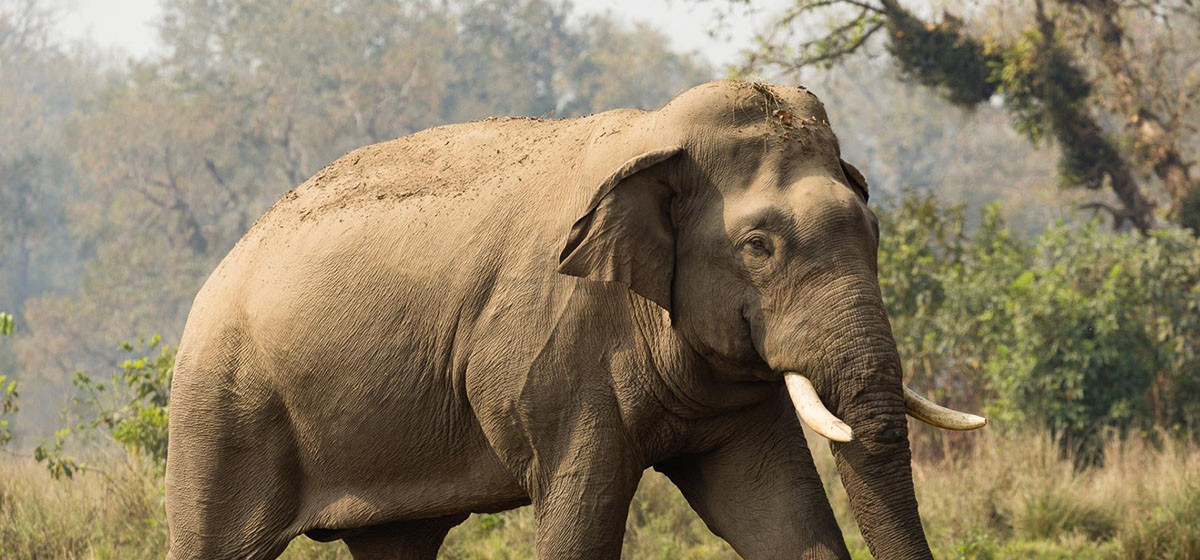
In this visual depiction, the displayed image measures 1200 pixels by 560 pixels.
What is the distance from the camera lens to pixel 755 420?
203 inches

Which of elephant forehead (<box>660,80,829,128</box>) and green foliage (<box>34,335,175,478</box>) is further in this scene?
green foliage (<box>34,335,175,478</box>)

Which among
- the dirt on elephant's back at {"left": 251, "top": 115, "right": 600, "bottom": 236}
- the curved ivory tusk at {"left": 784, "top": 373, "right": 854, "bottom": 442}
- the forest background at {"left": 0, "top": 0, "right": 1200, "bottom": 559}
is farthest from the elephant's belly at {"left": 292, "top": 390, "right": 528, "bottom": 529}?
the forest background at {"left": 0, "top": 0, "right": 1200, "bottom": 559}

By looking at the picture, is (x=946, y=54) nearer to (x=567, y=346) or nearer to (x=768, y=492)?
(x=768, y=492)

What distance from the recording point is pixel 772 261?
457 centimetres

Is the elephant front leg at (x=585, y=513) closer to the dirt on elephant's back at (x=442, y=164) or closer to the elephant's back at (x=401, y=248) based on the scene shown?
the elephant's back at (x=401, y=248)

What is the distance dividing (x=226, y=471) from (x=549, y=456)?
5.34 feet

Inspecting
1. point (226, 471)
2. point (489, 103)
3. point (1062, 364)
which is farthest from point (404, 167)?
point (489, 103)

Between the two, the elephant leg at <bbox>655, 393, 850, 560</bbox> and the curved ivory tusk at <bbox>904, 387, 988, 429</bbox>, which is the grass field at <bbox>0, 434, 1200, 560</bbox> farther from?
the curved ivory tusk at <bbox>904, 387, 988, 429</bbox>

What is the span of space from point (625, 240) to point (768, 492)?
1078mm

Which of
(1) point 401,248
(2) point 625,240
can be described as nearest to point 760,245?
(2) point 625,240

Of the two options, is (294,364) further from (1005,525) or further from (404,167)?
(1005,525)

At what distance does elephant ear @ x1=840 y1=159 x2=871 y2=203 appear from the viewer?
16.2 feet

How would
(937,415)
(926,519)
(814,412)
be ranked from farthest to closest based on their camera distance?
1. (926,519)
2. (937,415)
3. (814,412)

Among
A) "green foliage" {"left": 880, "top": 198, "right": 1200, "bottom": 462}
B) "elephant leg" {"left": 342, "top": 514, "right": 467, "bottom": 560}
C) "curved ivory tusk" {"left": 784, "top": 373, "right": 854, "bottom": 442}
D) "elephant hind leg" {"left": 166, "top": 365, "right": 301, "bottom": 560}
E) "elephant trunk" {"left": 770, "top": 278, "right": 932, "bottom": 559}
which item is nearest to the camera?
"curved ivory tusk" {"left": 784, "top": 373, "right": 854, "bottom": 442}
